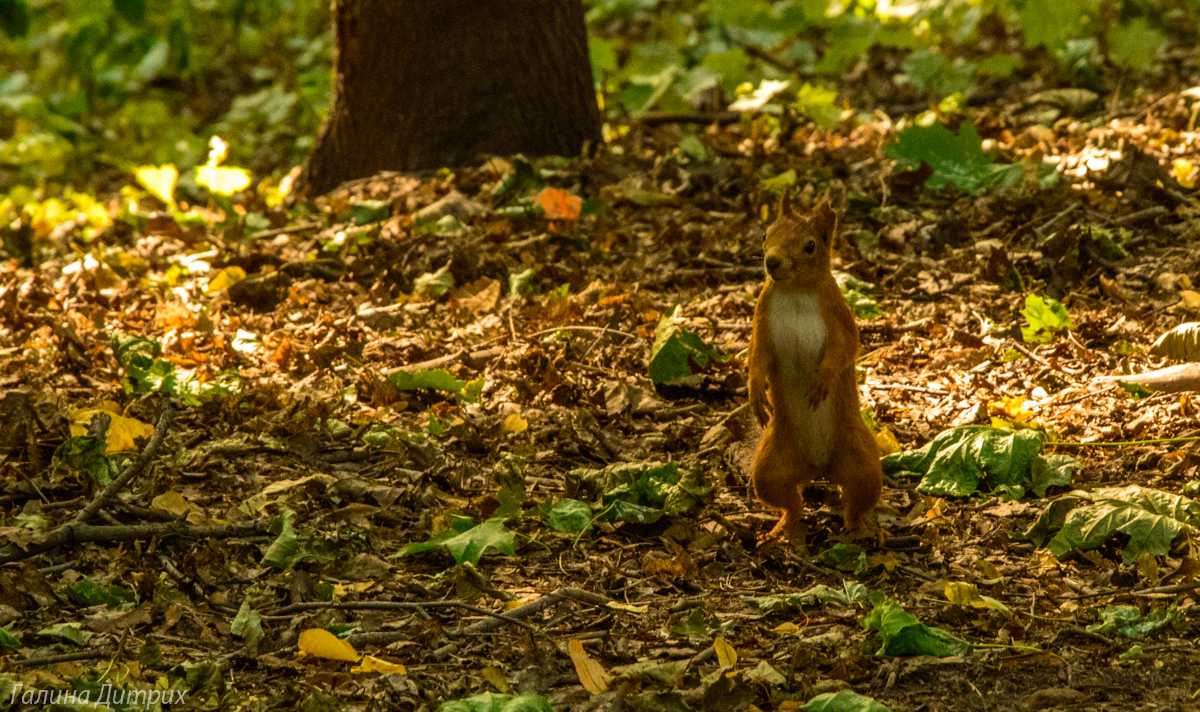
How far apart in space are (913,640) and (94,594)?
210 centimetres

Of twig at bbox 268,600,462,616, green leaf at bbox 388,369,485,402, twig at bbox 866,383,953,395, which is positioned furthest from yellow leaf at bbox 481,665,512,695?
twig at bbox 866,383,953,395

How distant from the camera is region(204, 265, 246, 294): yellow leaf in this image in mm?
5363

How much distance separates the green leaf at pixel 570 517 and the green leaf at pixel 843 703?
1101 millimetres

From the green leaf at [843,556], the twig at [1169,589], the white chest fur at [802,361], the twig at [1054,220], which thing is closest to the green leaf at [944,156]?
the twig at [1054,220]

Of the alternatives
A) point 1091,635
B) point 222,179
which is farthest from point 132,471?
point 222,179

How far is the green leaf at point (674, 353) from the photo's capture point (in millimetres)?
4348

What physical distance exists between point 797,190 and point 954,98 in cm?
163

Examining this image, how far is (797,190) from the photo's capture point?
5.92 metres

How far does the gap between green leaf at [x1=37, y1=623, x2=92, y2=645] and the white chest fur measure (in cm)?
201

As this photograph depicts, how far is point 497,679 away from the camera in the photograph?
2736 mm

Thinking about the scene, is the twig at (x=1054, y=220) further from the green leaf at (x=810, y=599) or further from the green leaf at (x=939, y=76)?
the green leaf at (x=810, y=599)

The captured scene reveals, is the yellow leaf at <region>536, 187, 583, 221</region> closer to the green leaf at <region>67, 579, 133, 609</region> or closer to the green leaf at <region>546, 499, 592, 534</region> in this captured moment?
the green leaf at <region>546, 499, 592, 534</region>

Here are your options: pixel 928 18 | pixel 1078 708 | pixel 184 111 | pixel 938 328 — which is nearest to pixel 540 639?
pixel 1078 708

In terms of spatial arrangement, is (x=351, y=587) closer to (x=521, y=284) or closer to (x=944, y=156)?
(x=521, y=284)
